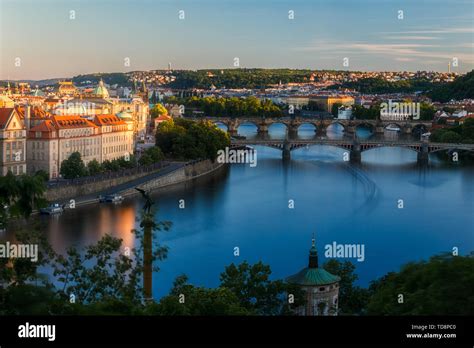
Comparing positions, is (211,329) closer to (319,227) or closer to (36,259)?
(36,259)

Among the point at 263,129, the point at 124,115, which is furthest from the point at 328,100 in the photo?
the point at 124,115

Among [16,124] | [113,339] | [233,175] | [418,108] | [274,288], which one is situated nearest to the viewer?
[113,339]

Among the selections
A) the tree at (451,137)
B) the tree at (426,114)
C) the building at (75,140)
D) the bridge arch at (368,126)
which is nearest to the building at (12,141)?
the building at (75,140)

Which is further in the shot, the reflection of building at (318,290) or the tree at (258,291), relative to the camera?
the reflection of building at (318,290)

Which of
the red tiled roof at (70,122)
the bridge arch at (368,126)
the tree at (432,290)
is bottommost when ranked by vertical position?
the tree at (432,290)

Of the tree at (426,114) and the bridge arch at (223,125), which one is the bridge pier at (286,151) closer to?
the bridge arch at (223,125)

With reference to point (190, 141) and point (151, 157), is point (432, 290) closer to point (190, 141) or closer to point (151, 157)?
point (151, 157)

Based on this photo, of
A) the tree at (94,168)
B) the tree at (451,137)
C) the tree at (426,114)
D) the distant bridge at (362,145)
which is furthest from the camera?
the tree at (426,114)

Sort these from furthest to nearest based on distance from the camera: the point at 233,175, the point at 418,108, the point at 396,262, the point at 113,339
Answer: the point at 418,108
the point at 233,175
the point at 396,262
the point at 113,339

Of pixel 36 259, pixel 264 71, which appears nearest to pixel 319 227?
pixel 36 259
